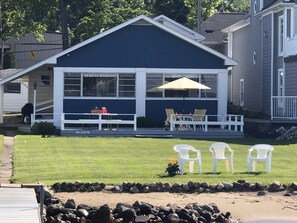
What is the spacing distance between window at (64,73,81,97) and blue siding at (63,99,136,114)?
36 cm

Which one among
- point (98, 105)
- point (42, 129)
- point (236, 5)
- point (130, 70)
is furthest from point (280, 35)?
point (236, 5)

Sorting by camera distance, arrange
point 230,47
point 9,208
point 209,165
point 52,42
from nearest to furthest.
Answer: point 9,208 → point 209,165 → point 230,47 → point 52,42

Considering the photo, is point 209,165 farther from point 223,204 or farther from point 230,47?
point 230,47

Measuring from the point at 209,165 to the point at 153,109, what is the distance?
1485cm

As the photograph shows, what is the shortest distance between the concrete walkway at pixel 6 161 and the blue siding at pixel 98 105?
491 cm

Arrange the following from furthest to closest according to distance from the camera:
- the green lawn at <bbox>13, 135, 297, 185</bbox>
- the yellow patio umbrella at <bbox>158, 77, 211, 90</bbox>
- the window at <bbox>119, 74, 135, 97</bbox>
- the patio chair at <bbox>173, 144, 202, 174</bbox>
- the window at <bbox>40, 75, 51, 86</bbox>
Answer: the window at <bbox>40, 75, 51, 86</bbox>
the window at <bbox>119, 74, 135, 97</bbox>
the yellow patio umbrella at <bbox>158, 77, 211, 90</bbox>
the patio chair at <bbox>173, 144, 202, 174</bbox>
the green lawn at <bbox>13, 135, 297, 185</bbox>

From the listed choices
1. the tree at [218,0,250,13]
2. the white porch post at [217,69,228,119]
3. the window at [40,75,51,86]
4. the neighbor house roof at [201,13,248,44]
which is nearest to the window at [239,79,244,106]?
the neighbor house roof at [201,13,248,44]

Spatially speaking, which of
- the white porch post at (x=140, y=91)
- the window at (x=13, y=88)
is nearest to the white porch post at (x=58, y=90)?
the white porch post at (x=140, y=91)

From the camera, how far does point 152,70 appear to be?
37156 millimetres

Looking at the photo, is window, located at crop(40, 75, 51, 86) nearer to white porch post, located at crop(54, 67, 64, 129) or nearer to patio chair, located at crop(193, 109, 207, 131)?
white porch post, located at crop(54, 67, 64, 129)

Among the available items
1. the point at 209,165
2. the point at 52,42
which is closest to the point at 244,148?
the point at 209,165

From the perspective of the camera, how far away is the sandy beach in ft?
53.7

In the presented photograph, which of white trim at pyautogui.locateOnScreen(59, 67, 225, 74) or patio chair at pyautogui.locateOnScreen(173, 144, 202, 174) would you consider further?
white trim at pyautogui.locateOnScreen(59, 67, 225, 74)

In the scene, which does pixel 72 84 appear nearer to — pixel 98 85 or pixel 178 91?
pixel 98 85
